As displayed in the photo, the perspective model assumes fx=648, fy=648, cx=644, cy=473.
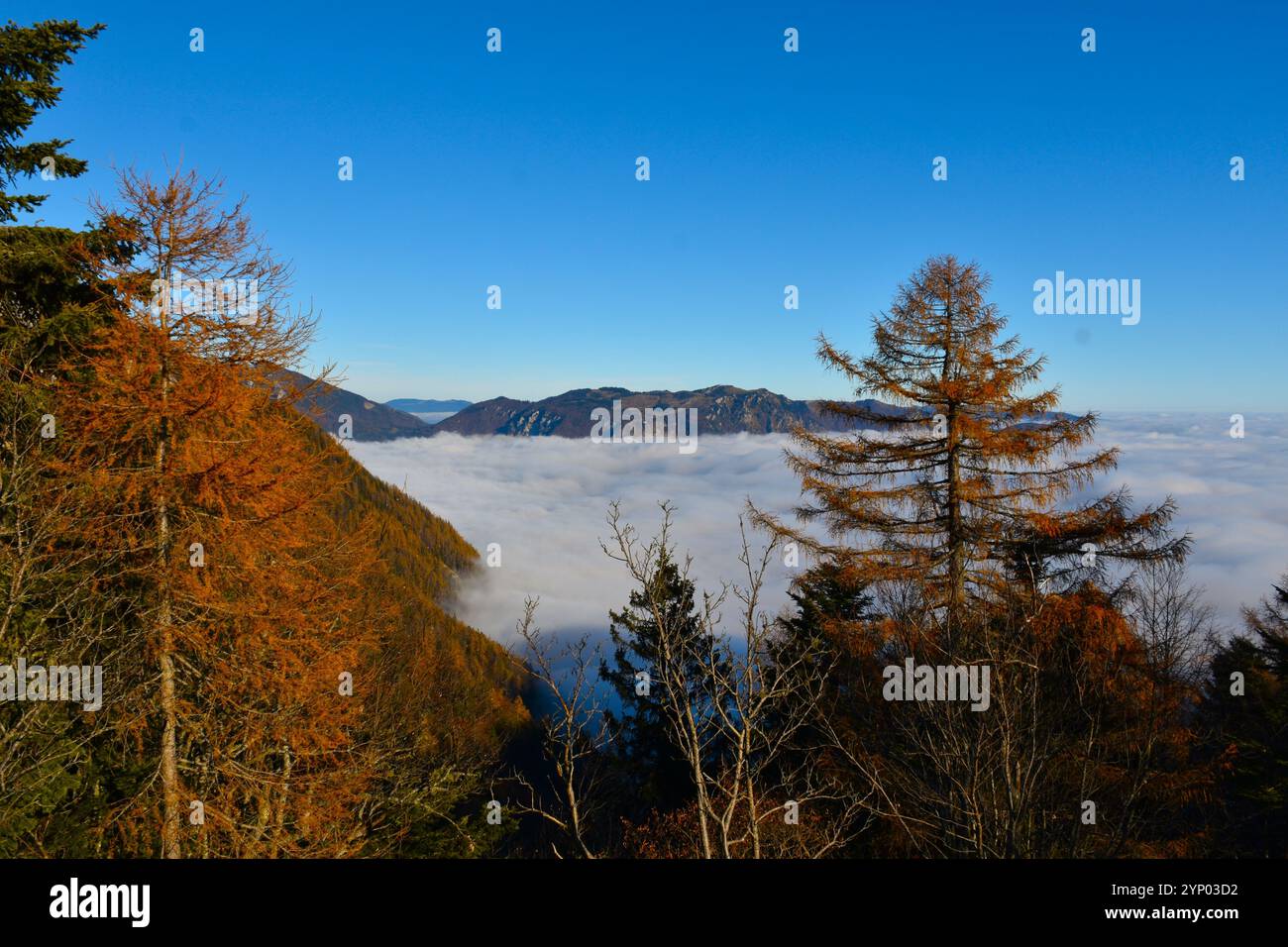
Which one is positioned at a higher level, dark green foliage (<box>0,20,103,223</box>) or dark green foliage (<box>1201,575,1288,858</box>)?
dark green foliage (<box>0,20,103,223</box>)

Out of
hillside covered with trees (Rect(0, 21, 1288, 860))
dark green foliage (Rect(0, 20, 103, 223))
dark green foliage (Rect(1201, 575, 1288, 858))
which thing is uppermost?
dark green foliage (Rect(0, 20, 103, 223))

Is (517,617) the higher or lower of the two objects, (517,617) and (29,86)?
the lower

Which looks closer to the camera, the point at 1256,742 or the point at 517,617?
the point at 517,617

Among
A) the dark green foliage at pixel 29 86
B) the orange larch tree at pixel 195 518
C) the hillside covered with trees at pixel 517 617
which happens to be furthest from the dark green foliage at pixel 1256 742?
the dark green foliage at pixel 29 86

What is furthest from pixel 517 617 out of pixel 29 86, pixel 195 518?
pixel 29 86

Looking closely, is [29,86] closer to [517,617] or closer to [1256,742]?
[517,617]

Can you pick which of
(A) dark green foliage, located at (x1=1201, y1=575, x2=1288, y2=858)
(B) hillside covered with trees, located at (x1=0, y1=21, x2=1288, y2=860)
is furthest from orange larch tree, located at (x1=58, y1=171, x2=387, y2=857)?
(A) dark green foliage, located at (x1=1201, y1=575, x2=1288, y2=858)

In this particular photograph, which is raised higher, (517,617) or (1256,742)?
(517,617)

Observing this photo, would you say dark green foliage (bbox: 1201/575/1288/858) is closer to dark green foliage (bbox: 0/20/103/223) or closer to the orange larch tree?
the orange larch tree

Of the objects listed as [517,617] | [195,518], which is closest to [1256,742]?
[517,617]

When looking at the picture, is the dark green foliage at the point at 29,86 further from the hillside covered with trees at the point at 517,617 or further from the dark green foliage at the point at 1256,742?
the dark green foliage at the point at 1256,742

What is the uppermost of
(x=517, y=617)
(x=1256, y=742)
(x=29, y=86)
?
(x=29, y=86)
